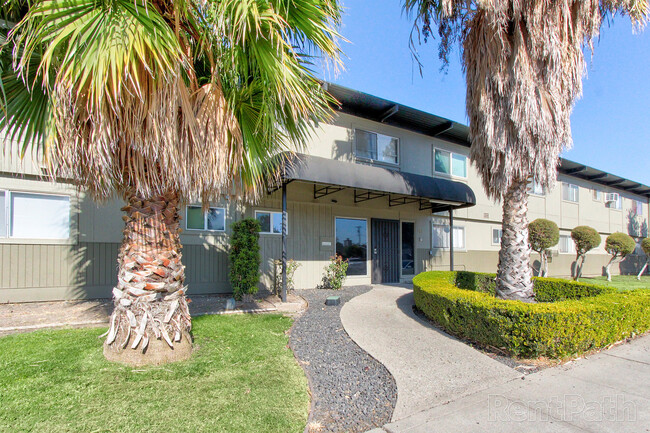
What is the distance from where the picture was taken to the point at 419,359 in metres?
4.56

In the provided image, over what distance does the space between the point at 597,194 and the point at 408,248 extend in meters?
16.0

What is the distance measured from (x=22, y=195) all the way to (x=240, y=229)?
4837 millimetres

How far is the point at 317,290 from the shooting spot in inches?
391

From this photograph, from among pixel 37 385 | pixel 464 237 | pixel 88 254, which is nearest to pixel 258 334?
pixel 37 385

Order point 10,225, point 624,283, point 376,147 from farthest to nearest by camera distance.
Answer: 1. point 624,283
2. point 376,147
3. point 10,225

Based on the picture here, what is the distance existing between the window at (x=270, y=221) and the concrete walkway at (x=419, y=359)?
147 inches

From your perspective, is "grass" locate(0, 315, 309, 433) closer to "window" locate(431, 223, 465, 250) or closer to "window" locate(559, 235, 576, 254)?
"window" locate(431, 223, 465, 250)

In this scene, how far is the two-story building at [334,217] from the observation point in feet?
24.1

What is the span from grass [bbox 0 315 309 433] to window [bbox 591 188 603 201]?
76.1 ft

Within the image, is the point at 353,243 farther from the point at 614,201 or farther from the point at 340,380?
the point at 614,201

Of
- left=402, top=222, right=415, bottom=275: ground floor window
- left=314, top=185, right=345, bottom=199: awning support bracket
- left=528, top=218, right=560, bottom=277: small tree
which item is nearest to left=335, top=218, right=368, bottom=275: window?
left=314, top=185, right=345, bottom=199: awning support bracket

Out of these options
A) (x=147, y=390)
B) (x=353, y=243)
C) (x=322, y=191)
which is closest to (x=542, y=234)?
(x=353, y=243)

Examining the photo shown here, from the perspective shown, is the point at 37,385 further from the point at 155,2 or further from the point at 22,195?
the point at 22,195

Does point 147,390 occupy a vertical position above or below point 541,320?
below
